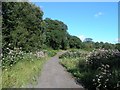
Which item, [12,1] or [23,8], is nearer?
[12,1]

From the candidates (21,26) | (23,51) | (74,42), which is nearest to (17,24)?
(21,26)

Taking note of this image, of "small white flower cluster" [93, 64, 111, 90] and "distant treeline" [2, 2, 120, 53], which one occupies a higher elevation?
"distant treeline" [2, 2, 120, 53]

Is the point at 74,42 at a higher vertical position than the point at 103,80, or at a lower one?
higher

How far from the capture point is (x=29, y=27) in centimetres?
3344

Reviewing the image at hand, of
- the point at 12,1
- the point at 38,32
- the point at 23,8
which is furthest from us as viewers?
the point at 38,32

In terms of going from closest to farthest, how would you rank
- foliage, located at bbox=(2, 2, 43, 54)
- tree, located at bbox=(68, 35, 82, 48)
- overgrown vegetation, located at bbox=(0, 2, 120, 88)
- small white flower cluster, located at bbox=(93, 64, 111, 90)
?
small white flower cluster, located at bbox=(93, 64, 111, 90), overgrown vegetation, located at bbox=(0, 2, 120, 88), foliage, located at bbox=(2, 2, 43, 54), tree, located at bbox=(68, 35, 82, 48)

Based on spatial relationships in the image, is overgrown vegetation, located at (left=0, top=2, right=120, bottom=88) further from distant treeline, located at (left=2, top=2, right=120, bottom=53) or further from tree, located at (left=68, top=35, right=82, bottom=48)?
tree, located at (left=68, top=35, right=82, bottom=48)

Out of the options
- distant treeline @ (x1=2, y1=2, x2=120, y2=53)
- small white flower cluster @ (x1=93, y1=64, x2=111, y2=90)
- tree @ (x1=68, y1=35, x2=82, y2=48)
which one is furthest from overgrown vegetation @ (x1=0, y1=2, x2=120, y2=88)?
tree @ (x1=68, y1=35, x2=82, y2=48)

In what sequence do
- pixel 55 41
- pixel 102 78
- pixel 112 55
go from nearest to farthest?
pixel 102 78, pixel 112 55, pixel 55 41

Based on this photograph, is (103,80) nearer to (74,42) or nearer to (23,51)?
(23,51)

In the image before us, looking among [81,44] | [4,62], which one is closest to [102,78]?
[4,62]

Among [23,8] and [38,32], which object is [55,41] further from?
[23,8]

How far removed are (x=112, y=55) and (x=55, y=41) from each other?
56341 mm

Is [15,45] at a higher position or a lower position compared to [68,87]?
higher
